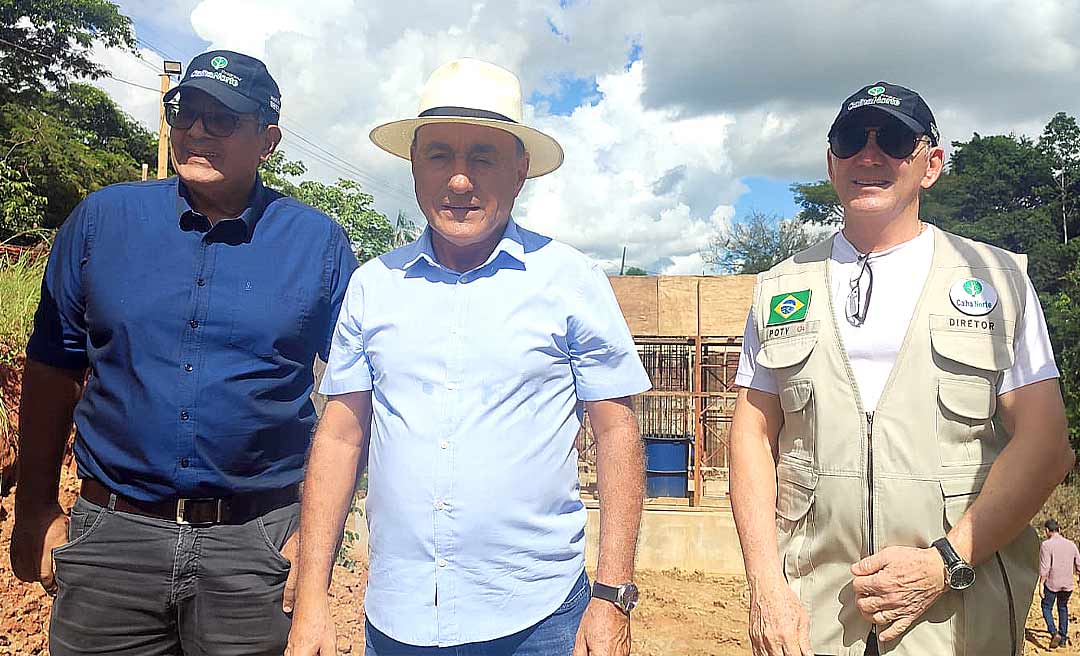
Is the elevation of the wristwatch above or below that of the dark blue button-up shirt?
below

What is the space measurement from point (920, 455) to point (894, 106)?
810mm

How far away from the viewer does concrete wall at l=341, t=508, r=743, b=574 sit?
10422 millimetres

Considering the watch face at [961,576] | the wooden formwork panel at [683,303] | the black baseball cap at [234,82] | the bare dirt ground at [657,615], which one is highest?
the wooden formwork panel at [683,303]

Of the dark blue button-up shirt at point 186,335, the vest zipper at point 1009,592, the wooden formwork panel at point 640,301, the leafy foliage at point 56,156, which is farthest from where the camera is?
the leafy foliage at point 56,156

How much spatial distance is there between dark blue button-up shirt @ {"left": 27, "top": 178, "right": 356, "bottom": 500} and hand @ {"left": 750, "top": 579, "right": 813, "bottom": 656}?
3.95 ft

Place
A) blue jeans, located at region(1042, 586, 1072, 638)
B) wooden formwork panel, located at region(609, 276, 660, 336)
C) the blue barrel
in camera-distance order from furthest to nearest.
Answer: the blue barrel < wooden formwork panel, located at region(609, 276, 660, 336) < blue jeans, located at region(1042, 586, 1072, 638)

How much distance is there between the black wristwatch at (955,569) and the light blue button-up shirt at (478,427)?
2.49 ft

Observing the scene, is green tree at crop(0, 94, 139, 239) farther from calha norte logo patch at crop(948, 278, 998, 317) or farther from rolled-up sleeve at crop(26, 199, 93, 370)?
calha norte logo patch at crop(948, 278, 998, 317)

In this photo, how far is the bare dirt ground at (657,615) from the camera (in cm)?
443

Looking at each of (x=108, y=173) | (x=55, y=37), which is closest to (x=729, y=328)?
(x=108, y=173)

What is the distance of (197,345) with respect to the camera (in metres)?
2.09

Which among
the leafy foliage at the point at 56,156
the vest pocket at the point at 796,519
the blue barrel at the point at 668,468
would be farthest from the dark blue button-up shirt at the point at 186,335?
the leafy foliage at the point at 56,156

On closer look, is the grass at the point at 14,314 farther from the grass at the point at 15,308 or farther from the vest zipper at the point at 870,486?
the vest zipper at the point at 870,486

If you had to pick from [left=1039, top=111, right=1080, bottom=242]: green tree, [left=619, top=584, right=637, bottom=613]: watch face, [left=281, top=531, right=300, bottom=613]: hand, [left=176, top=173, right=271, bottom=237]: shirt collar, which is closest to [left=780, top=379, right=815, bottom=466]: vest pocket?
[left=619, top=584, right=637, bottom=613]: watch face
